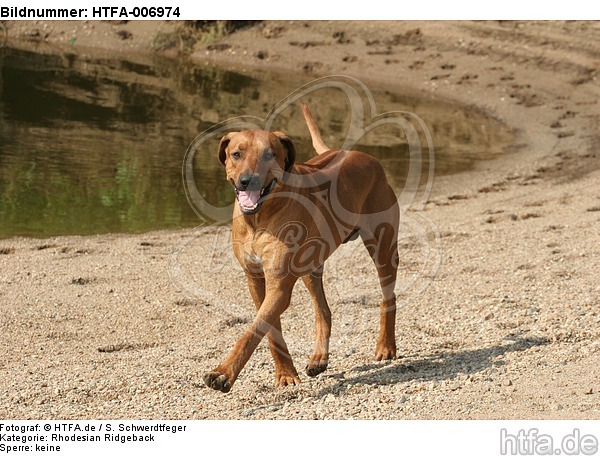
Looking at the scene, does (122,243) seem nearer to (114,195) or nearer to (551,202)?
(114,195)

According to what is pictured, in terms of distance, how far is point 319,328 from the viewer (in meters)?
7.03

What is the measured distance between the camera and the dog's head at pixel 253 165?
5742 mm

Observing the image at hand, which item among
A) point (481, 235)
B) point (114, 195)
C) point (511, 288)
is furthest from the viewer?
point (114, 195)

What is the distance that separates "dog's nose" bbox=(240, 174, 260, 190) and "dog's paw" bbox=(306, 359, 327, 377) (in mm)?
1582

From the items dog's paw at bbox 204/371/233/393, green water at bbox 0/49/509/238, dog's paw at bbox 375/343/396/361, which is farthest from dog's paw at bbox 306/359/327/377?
green water at bbox 0/49/509/238

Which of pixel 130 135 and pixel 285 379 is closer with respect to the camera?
pixel 285 379

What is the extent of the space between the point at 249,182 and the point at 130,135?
1343cm

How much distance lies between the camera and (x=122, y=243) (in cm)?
1203

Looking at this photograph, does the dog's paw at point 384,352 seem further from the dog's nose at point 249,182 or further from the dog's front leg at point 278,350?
the dog's nose at point 249,182

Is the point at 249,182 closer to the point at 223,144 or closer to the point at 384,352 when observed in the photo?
the point at 223,144

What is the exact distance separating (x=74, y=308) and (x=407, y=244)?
386 centimetres

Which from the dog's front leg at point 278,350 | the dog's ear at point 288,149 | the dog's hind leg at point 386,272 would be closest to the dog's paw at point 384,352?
the dog's hind leg at point 386,272

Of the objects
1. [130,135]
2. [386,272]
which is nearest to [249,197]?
[386,272]

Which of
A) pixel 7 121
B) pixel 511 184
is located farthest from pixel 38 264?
pixel 7 121
